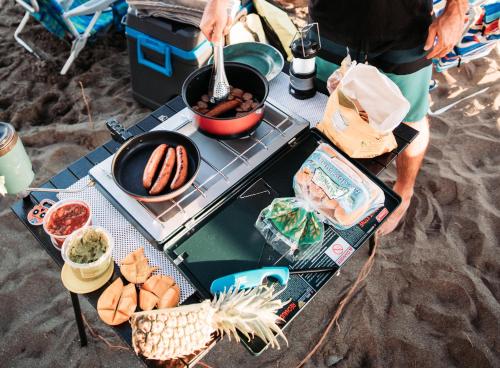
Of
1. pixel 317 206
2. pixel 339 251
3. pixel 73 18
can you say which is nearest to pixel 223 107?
pixel 317 206

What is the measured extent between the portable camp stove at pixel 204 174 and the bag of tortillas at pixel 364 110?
0.63 ft

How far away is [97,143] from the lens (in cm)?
335

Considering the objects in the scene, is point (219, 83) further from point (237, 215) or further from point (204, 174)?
point (237, 215)

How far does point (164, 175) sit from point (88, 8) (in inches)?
102

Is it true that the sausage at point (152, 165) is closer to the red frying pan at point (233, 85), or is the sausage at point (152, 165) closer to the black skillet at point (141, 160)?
the black skillet at point (141, 160)

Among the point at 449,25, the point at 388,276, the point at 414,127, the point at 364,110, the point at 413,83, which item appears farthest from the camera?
the point at 388,276

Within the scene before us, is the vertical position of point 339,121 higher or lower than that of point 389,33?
lower

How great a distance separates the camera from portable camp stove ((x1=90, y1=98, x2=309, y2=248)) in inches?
64.5

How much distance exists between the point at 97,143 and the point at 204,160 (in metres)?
1.83

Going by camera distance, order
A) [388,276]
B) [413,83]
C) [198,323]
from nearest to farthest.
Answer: [198,323], [413,83], [388,276]

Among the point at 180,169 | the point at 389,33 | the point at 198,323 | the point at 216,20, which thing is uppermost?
the point at 216,20

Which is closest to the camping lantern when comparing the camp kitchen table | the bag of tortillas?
the camp kitchen table

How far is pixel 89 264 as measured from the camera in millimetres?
1538

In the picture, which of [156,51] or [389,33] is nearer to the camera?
[389,33]
